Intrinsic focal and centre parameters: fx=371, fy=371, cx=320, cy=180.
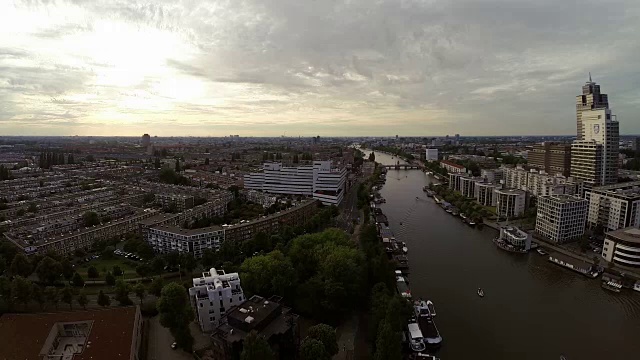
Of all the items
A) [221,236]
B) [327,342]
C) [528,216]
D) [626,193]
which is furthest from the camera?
[528,216]

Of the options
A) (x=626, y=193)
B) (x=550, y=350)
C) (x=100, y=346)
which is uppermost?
(x=626, y=193)

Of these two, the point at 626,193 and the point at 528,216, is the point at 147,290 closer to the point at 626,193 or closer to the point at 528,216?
the point at 528,216

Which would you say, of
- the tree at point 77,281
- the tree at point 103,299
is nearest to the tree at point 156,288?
the tree at point 103,299

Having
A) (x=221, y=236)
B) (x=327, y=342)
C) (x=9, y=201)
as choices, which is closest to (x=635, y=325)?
(x=327, y=342)

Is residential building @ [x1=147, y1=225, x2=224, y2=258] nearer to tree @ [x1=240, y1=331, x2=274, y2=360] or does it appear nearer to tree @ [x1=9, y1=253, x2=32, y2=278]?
tree @ [x1=9, y1=253, x2=32, y2=278]

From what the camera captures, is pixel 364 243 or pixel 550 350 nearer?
pixel 550 350

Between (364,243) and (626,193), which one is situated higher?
(626,193)

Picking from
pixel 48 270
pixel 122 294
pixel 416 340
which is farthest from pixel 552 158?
pixel 48 270

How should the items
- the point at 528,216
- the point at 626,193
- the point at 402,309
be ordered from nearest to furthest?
the point at 402,309
the point at 626,193
the point at 528,216
